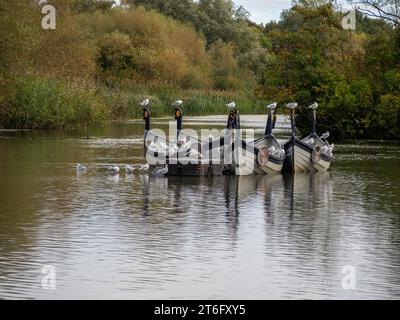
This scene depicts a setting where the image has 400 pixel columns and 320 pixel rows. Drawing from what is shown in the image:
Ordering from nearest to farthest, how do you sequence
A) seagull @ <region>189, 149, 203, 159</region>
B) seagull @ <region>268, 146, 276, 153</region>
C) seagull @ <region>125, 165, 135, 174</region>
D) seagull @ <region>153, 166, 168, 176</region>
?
seagull @ <region>189, 149, 203, 159</region>
seagull @ <region>153, 166, 168, 176</region>
seagull @ <region>125, 165, 135, 174</region>
seagull @ <region>268, 146, 276, 153</region>

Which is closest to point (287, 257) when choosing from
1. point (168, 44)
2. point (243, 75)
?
point (168, 44)

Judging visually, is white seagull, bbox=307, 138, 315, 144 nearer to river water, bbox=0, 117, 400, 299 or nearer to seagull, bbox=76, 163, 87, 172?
river water, bbox=0, 117, 400, 299

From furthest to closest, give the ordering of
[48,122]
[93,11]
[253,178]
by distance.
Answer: [93,11] < [48,122] < [253,178]

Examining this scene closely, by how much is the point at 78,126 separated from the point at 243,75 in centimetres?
4089

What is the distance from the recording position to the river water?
1419 centimetres

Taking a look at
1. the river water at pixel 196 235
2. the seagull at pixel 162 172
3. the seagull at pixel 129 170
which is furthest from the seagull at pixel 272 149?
the seagull at pixel 129 170

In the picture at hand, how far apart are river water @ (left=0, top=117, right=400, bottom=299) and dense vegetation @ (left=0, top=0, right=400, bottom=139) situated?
15070 millimetres

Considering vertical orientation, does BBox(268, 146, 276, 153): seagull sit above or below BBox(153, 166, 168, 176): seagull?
above

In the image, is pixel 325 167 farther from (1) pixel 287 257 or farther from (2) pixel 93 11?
(2) pixel 93 11

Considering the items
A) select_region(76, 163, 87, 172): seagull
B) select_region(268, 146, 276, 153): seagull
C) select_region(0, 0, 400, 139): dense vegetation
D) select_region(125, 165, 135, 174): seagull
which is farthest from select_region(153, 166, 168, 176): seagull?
select_region(0, 0, 400, 139): dense vegetation

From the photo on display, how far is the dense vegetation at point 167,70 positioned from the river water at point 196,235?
1507cm

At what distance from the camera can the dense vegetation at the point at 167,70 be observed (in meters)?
46.0

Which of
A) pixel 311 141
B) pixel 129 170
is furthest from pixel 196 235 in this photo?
pixel 311 141
